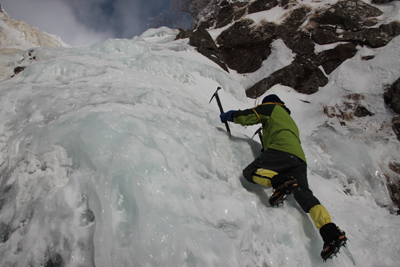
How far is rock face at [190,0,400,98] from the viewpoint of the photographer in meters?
7.31

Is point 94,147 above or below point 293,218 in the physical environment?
above

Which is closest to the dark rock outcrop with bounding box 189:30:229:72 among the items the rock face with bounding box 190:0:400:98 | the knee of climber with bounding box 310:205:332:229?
the rock face with bounding box 190:0:400:98

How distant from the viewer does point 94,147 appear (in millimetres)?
1732

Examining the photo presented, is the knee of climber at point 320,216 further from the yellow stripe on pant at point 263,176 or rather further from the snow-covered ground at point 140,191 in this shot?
the yellow stripe on pant at point 263,176

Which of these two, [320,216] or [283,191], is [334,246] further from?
[283,191]

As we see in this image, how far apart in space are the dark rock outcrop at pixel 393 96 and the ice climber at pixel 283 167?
397cm

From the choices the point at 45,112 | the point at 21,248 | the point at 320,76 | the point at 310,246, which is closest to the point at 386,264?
the point at 310,246

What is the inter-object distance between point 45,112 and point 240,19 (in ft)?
34.9

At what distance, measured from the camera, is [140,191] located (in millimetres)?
1553

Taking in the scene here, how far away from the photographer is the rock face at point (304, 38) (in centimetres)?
731

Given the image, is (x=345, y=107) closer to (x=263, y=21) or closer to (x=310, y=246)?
(x=310, y=246)

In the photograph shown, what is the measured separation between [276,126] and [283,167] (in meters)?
0.54

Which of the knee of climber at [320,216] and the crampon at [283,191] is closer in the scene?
the knee of climber at [320,216]

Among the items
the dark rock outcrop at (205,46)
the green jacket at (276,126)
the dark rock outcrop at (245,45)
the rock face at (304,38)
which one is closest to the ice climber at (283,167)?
the green jacket at (276,126)
